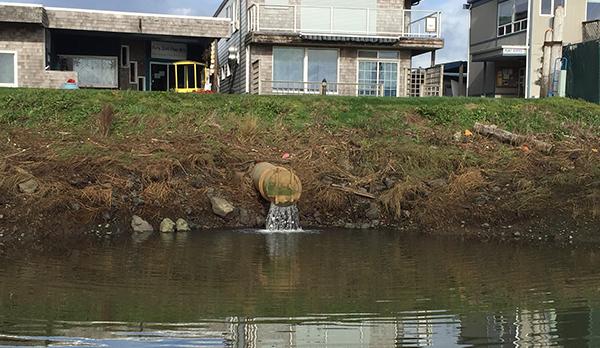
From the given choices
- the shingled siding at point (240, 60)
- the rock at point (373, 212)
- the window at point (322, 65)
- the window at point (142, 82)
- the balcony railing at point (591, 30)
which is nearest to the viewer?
the rock at point (373, 212)

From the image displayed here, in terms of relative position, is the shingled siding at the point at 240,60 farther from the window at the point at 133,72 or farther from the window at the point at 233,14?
the window at the point at 133,72

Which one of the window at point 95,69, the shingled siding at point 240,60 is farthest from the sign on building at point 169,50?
the shingled siding at point 240,60

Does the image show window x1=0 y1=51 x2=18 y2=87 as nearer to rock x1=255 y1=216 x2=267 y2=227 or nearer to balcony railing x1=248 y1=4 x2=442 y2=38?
balcony railing x1=248 y1=4 x2=442 y2=38

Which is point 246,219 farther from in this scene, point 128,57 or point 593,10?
point 593,10

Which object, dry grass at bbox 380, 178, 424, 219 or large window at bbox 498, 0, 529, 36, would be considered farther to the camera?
large window at bbox 498, 0, 529, 36

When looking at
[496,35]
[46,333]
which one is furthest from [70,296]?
[496,35]

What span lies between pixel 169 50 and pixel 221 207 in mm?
20450

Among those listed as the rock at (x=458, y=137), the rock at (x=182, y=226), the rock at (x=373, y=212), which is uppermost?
the rock at (x=458, y=137)

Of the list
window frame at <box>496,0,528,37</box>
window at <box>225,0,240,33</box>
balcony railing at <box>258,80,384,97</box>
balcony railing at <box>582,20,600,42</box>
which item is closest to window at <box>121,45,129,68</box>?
window at <box>225,0,240,33</box>

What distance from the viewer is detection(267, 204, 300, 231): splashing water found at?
53.3ft

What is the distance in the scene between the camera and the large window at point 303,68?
31.9 m

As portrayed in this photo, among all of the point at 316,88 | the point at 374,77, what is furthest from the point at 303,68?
the point at 374,77

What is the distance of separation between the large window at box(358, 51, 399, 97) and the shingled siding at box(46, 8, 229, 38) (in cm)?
666

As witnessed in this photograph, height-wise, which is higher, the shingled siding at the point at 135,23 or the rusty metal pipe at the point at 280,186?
the shingled siding at the point at 135,23
